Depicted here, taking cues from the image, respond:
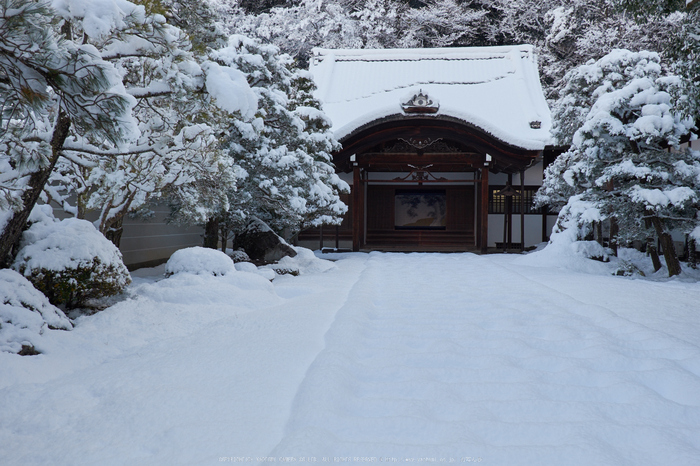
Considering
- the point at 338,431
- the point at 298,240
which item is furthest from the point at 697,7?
the point at 298,240

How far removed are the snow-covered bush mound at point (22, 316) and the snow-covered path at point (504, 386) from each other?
214cm

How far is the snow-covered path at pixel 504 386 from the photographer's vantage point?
211 centimetres

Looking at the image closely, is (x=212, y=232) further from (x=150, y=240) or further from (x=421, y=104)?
(x=421, y=104)

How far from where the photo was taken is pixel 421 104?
37.5 ft

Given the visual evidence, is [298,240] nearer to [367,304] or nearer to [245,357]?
[367,304]

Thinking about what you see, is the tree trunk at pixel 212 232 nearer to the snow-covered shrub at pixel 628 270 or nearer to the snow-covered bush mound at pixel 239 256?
the snow-covered bush mound at pixel 239 256

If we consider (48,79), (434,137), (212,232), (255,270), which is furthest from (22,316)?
(434,137)

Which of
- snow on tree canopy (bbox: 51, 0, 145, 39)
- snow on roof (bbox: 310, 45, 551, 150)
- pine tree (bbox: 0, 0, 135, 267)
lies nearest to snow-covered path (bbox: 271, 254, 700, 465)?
pine tree (bbox: 0, 0, 135, 267)

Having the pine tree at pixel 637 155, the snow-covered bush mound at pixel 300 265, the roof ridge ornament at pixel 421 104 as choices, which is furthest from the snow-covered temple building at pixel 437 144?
the snow-covered bush mound at pixel 300 265

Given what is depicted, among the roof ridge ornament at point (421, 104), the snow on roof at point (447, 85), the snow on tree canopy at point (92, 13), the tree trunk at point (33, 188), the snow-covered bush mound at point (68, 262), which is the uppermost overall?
the snow on roof at point (447, 85)

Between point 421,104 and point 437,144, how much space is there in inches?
78.8

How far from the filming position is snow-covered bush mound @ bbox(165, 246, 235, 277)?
618 cm

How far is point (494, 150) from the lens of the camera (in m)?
12.1

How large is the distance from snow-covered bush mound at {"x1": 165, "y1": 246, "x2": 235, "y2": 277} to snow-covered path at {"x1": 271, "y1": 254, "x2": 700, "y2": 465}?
6.91 ft
